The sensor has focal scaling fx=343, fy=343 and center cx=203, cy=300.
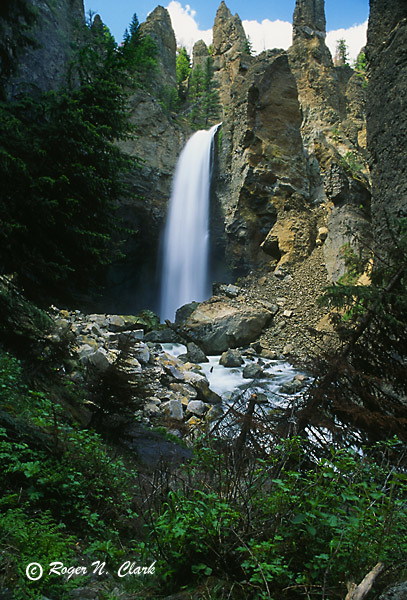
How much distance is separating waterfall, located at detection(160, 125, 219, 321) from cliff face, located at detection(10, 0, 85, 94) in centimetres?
1675

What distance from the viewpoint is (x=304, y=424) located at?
11.0 feet

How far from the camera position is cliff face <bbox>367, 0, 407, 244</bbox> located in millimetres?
6438

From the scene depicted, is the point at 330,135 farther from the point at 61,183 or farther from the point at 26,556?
the point at 26,556

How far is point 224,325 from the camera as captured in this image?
16.3 meters

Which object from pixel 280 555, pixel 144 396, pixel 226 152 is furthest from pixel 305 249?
pixel 280 555

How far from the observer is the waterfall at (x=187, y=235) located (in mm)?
27266

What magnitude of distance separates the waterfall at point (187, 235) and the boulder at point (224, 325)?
9.39 m

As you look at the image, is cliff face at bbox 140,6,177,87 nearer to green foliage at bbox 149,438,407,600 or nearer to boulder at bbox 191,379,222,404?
boulder at bbox 191,379,222,404

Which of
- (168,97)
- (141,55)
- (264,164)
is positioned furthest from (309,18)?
(264,164)

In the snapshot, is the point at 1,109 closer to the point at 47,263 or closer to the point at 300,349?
the point at 47,263

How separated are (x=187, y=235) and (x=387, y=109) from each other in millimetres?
21436

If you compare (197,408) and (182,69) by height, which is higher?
(182,69)

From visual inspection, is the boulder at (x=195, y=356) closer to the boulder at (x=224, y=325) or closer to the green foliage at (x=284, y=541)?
the boulder at (x=224, y=325)

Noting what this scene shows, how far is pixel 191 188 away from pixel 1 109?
2296cm
